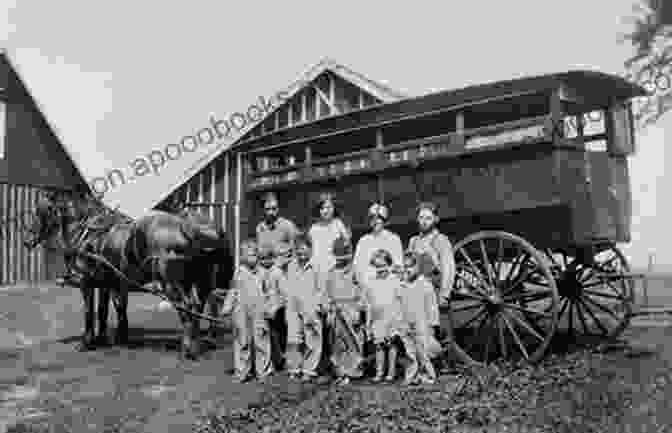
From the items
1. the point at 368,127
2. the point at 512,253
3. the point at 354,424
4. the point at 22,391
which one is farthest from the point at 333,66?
the point at 354,424

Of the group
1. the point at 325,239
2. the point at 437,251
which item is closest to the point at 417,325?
the point at 437,251

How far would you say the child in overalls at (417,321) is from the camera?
21.6 ft

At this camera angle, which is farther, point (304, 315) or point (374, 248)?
point (304, 315)

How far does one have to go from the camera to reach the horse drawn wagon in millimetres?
6727

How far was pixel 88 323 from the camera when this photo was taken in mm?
10102

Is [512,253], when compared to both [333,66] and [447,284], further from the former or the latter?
[333,66]

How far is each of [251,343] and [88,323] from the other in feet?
12.5

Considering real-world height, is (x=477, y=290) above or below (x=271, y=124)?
below

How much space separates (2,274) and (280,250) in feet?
40.8

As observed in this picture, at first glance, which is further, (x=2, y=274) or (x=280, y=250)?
(x=2, y=274)

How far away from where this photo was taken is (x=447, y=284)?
22.2 ft

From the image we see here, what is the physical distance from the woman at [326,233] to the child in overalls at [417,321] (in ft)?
3.39

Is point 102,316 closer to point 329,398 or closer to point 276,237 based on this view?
point 276,237

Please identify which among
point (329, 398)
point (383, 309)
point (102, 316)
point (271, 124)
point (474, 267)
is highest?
point (271, 124)
